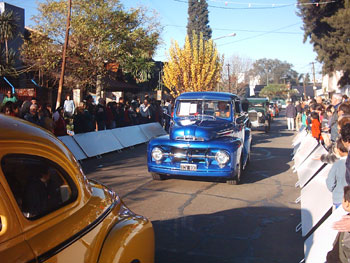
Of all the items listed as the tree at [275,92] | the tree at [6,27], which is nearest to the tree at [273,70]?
the tree at [275,92]

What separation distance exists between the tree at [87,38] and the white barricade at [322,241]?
2032cm

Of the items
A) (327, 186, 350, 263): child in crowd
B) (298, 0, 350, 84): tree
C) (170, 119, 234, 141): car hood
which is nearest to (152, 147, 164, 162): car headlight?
(170, 119, 234, 141): car hood

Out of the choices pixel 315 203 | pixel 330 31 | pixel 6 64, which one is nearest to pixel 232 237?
pixel 315 203

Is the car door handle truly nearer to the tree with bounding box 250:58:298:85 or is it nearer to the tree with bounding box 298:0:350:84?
Answer: the tree with bounding box 298:0:350:84

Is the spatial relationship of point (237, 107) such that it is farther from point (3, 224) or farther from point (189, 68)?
point (189, 68)

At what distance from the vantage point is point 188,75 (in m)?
26.5

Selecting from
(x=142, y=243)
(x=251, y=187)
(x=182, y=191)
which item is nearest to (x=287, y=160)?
(x=251, y=187)

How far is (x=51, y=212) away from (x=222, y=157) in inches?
217

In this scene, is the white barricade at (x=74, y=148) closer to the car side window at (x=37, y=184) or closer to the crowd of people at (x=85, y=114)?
the crowd of people at (x=85, y=114)

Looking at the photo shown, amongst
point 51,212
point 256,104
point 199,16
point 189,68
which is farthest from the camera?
point 199,16

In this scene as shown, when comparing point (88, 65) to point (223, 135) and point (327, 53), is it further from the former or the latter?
point (327, 53)

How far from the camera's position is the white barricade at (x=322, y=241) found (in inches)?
148

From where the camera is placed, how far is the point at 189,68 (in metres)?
26.6

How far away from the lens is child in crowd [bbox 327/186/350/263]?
2.79 meters
